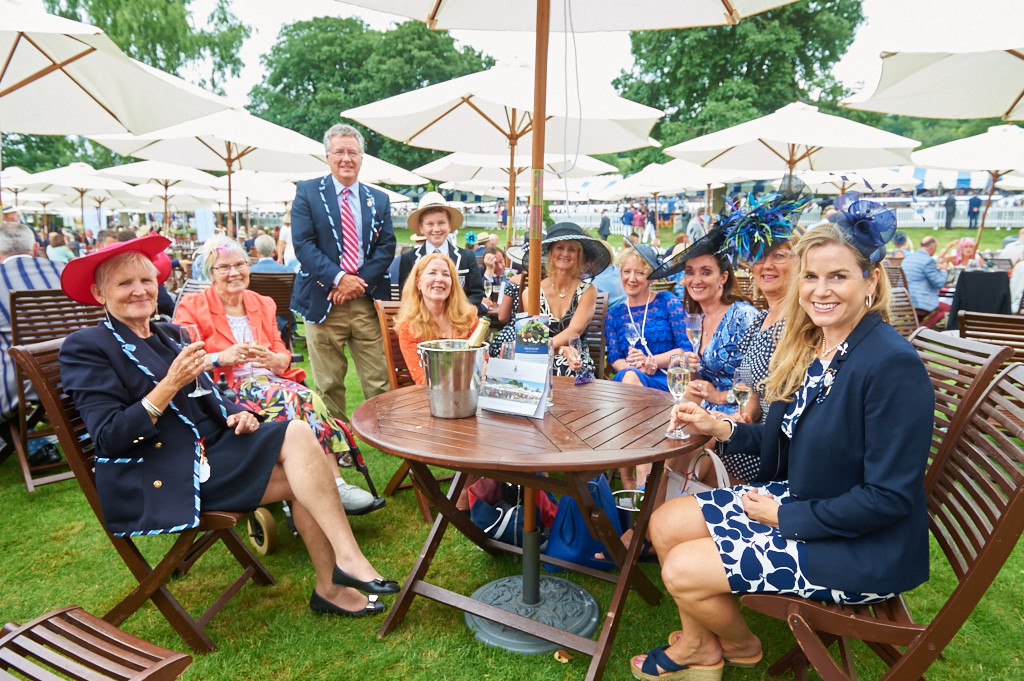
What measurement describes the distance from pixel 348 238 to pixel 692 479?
Result: 2.73 meters

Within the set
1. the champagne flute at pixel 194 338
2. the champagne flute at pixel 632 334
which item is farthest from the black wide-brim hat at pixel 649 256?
the champagne flute at pixel 194 338

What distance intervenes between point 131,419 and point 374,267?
7.47 feet

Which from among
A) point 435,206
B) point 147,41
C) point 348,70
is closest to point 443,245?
point 435,206

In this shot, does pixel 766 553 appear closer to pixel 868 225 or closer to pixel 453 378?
pixel 868 225

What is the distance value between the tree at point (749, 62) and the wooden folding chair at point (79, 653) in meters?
21.4

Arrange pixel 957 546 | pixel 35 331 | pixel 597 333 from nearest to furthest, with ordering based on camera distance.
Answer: pixel 957 546 → pixel 35 331 → pixel 597 333

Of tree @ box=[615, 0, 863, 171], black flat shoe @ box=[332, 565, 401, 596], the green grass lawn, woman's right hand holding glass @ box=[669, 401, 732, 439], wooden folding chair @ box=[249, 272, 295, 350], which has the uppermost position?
tree @ box=[615, 0, 863, 171]

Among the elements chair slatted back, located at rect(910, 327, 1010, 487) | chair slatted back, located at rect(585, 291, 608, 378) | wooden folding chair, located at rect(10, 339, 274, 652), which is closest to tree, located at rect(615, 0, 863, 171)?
chair slatted back, located at rect(585, 291, 608, 378)

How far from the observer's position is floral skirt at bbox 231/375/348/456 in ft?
10.8

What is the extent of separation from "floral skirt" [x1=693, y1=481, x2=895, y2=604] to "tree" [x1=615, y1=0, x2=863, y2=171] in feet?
67.7

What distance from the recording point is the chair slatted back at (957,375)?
1941 mm

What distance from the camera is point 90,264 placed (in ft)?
7.47

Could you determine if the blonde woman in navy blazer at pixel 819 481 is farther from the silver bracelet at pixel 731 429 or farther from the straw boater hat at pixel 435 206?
the straw boater hat at pixel 435 206

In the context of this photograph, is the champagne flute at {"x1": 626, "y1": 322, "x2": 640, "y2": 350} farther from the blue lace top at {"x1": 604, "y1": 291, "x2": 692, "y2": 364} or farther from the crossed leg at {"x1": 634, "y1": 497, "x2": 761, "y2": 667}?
the crossed leg at {"x1": 634, "y1": 497, "x2": 761, "y2": 667}
